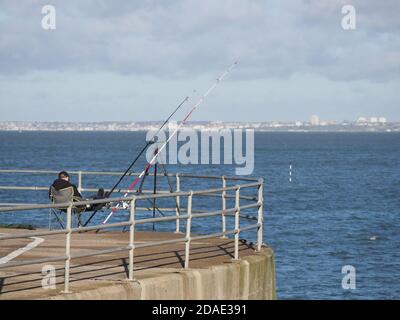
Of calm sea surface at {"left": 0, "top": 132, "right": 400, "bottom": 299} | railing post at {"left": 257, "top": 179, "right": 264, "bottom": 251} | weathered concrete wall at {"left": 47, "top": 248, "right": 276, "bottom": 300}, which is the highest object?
railing post at {"left": 257, "top": 179, "right": 264, "bottom": 251}

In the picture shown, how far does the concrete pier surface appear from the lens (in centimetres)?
1030

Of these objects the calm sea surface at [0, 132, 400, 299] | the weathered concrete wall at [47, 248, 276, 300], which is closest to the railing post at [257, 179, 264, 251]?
the weathered concrete wall at [47, 248, 276, 300]

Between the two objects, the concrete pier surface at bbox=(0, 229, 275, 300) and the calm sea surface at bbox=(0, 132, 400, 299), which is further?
the calm sea surface at bbox=(0, 132, 400, 299)

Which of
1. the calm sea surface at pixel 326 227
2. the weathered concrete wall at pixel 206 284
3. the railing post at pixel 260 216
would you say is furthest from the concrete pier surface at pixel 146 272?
the calm sea surface at pixel 326 227

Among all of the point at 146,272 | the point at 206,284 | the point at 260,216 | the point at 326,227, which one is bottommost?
the point at 326,227

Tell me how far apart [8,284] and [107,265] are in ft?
5.49

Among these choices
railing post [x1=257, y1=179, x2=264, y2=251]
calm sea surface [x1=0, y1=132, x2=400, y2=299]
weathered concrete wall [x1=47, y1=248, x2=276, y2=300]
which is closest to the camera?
weathered concrete wall [x1=47, y1=248, x2=276, y2=300]

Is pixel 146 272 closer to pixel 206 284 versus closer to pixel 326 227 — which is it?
pixel 206 284

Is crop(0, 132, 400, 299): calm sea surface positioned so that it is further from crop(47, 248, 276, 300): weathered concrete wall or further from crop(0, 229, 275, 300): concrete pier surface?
crop(47, 248, 276, 300): weathered concrete wall

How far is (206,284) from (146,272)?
0.70m

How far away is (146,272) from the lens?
37.4 feet

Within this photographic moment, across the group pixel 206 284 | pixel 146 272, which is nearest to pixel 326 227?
pixel 206 284
